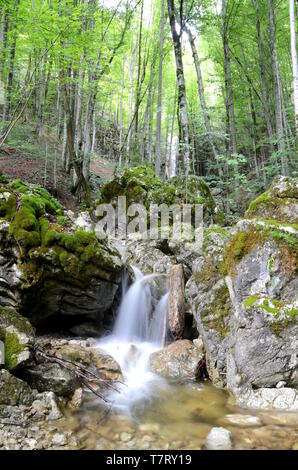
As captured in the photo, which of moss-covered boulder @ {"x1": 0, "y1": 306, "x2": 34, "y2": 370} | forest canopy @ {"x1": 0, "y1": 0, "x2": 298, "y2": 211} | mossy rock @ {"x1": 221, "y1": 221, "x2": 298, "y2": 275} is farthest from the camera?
forest canopy @ {"x1": 0, "y1": 0, "x2": 298, "y2": 211}

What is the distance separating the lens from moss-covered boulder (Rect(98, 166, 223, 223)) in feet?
33.2

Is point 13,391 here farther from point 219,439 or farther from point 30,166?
point 30,166

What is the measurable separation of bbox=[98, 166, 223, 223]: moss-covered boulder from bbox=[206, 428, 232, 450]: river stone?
23.5 feet

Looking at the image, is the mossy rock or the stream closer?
the stream

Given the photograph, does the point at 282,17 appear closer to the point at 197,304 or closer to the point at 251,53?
the point at 251,53

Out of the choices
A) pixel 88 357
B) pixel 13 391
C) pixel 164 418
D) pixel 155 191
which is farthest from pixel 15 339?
pixel 155 191

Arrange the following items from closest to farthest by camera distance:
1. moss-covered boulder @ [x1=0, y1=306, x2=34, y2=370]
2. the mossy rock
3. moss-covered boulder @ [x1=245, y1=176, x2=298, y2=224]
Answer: moss-covered boulder @ [x1=0, y1=306, x2=34, y2=370], the mossy rock, moss-covered boulder @ [x1=245, y1=176, x2=298, y2=224]

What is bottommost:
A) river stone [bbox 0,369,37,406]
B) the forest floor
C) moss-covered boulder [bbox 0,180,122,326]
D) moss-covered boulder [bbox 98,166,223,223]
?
river stone [bbox 0,369,37,406]

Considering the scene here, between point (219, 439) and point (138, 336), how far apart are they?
3.83 meters

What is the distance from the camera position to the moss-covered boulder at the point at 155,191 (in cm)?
1011

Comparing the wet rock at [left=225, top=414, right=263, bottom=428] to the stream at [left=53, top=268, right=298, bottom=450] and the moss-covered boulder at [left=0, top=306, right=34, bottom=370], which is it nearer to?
the stream at [left=53, top=268, right=298, bottom=450]

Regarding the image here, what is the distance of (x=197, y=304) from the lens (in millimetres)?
5363

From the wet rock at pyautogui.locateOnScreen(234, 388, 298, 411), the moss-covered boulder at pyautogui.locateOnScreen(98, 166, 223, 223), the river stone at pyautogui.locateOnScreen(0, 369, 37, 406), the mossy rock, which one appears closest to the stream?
the wet rock at pyautogui.locateOnScreen(234, 388, 298, 411)

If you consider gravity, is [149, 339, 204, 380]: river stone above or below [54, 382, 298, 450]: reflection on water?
above
